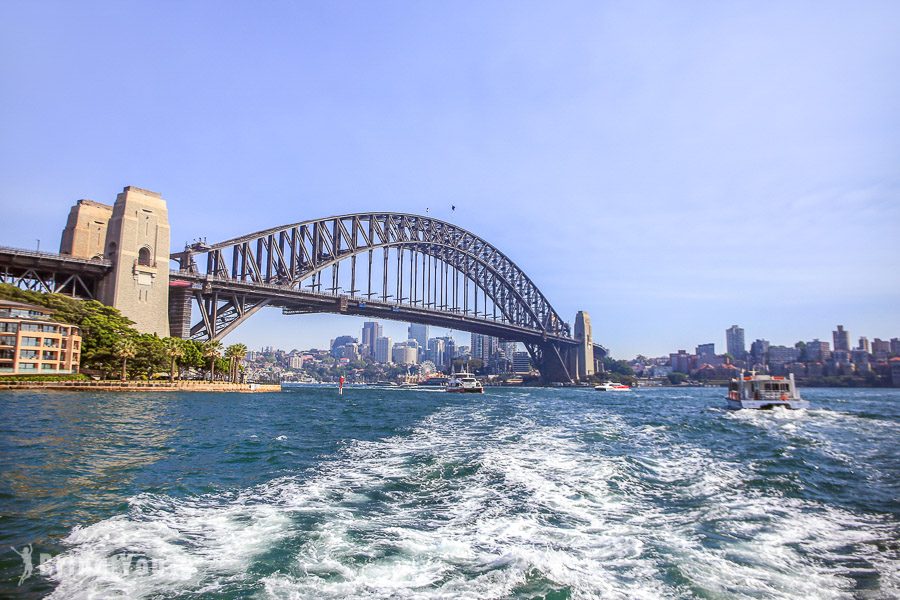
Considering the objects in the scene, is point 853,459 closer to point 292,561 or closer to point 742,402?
point 292,561

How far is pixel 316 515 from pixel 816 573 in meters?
6.84

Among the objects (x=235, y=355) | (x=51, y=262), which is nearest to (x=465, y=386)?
(x=235, y=355)

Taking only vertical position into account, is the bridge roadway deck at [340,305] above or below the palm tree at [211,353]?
above

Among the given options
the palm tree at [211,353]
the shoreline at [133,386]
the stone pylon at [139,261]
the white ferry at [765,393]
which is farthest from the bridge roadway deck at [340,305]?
the white ferry at [765,393]

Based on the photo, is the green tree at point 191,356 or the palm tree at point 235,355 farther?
the palm tree at point 235,355

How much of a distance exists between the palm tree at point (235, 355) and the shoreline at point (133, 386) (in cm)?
415

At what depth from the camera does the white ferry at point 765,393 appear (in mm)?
37938

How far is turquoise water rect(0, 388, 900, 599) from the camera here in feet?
20.5

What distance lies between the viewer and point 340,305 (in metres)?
77.6

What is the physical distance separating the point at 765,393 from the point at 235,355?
50.0 meters

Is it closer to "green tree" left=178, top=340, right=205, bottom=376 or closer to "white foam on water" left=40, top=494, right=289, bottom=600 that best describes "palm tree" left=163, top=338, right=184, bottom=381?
"green tree" left=178, top=340, right=205, bottom=376

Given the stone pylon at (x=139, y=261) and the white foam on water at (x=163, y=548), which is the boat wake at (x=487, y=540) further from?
the stone pylon at (x=139, y=261)

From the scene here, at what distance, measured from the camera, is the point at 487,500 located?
10172 millimetres

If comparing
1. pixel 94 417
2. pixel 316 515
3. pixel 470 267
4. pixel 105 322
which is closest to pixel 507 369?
pixel 470 267
